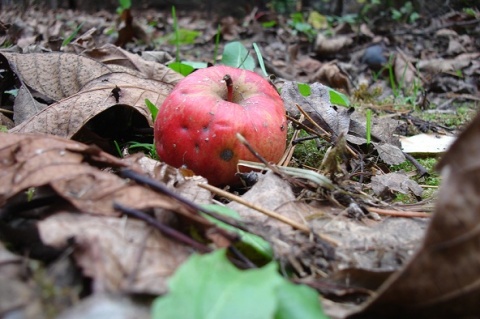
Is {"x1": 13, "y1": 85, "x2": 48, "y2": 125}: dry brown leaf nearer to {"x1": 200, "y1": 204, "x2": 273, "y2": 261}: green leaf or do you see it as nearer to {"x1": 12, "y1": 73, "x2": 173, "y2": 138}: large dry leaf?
{"x1": 12, "y1": 73, "x2": 173, "y2": 138}: large dry leaf

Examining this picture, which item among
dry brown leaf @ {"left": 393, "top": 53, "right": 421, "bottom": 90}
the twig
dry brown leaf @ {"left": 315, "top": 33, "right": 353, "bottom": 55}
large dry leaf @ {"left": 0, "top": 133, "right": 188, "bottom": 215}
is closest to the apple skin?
large dry leaf @ {"left": 0, "top": 133, "right": 188, "bottom": 215}

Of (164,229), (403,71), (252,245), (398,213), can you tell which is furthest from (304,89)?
(403,71)

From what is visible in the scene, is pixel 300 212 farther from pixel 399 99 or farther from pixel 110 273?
pixel 399 99

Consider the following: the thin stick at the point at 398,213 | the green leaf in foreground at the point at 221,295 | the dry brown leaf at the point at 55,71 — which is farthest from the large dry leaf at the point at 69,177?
the dry brown leaf at the point at 55,71

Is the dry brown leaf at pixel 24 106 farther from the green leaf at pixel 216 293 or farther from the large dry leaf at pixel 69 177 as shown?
the green leaf at pixel 216 293

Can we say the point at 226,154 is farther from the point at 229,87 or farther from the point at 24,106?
the point at 24,106

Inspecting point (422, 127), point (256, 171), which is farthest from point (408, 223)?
point (422, 127)
